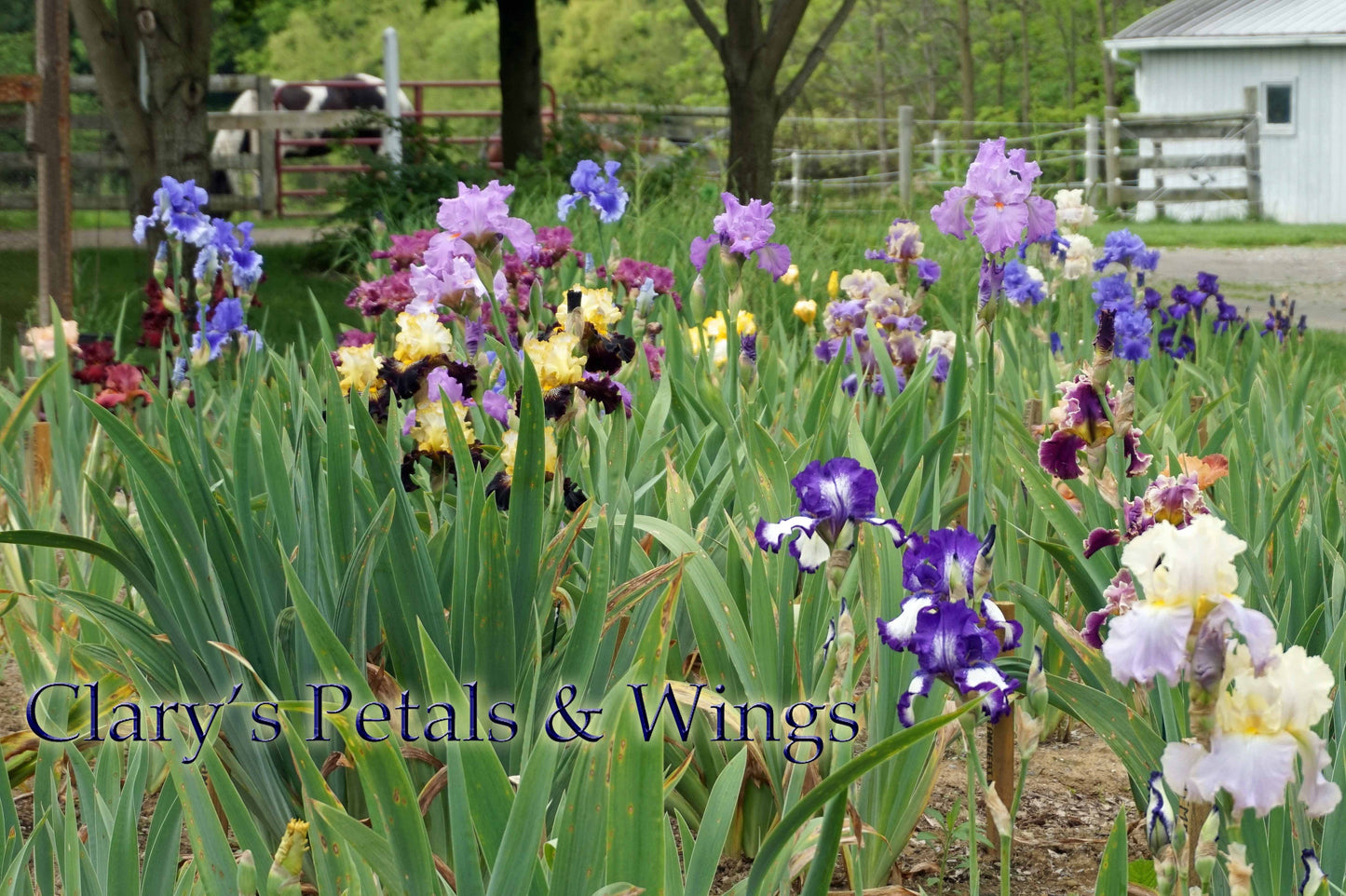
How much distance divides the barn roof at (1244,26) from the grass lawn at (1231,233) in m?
3.03

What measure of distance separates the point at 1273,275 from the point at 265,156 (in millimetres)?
11097

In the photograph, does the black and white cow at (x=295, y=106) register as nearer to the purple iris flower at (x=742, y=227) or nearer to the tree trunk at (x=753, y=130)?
the tree trunk at (x=753, y=130)

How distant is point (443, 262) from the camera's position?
80.6 inches

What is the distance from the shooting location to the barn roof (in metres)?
18.7

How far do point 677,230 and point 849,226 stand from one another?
2.73 meters

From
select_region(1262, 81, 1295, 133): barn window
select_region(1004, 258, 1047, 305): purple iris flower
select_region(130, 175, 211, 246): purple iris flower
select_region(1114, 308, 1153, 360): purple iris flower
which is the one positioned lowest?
select_region(1114, 308, 1153, 360): purple iris flower

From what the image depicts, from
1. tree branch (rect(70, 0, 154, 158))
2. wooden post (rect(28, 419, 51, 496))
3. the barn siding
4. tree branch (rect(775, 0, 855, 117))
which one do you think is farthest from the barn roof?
wooden post (rect(28, 419, 51, 496))

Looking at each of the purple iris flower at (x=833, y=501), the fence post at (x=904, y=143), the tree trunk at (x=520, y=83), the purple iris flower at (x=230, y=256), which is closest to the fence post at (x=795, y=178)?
the fence post at (x=904, y=143)

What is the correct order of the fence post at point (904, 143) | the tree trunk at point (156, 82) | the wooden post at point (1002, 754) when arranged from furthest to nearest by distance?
the fence post at point (904, 143) < the tree trunk at point (156, 82) < the wooden post at point (1002, 754)

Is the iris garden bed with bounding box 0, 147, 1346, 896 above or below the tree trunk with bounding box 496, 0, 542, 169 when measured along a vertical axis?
below

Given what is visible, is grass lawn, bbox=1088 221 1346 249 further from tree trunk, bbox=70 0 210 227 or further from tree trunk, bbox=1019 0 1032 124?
tree trunk, bbox=1019 0 1032 124

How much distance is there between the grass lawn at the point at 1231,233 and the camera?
14.4m

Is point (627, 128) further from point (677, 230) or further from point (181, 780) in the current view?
point (181, 780)

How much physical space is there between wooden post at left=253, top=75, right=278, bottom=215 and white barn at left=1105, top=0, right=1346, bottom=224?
11.8 m
